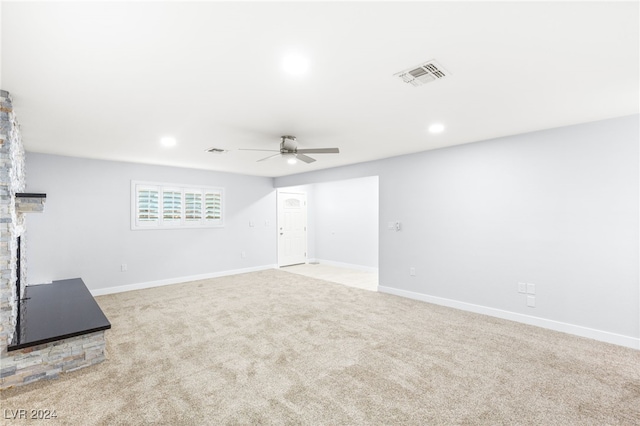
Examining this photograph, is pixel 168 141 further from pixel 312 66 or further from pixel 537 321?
pixel 537 321

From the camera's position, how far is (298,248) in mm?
8570

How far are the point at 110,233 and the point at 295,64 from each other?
517cm

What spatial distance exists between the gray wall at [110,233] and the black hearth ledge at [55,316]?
904 mm

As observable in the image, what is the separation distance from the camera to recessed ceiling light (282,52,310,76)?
1.89 metres

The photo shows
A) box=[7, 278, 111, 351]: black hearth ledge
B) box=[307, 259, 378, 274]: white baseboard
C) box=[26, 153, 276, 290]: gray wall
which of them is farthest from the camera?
box=[307, 259, 378, 274]: white baseboard

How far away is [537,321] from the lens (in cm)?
373

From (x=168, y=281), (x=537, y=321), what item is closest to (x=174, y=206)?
(x=168, y=281)

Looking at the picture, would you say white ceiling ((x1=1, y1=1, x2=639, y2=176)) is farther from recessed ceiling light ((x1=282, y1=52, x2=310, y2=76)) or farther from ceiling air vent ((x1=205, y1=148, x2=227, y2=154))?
ceiling air vent ((x1=205, y1=148, x2=227, y2=154))

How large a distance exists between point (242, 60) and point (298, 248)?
273 inches

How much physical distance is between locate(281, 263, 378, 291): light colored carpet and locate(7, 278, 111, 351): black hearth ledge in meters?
4.17

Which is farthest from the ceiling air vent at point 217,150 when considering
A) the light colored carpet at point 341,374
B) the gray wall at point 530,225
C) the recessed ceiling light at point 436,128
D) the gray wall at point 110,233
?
the recessed ceiling light at point 436,128

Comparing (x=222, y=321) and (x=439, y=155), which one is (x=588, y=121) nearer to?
(x=439, y=155)

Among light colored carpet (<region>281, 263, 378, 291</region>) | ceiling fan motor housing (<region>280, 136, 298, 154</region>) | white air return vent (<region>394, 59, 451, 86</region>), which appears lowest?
light colored carpet (<region>281, 263, 378, 291</region>)

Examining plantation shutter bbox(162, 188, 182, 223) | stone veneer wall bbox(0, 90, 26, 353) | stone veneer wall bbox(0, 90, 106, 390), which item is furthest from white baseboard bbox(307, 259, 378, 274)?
stone veneer wall bbox(0, 90, 26, 353)
